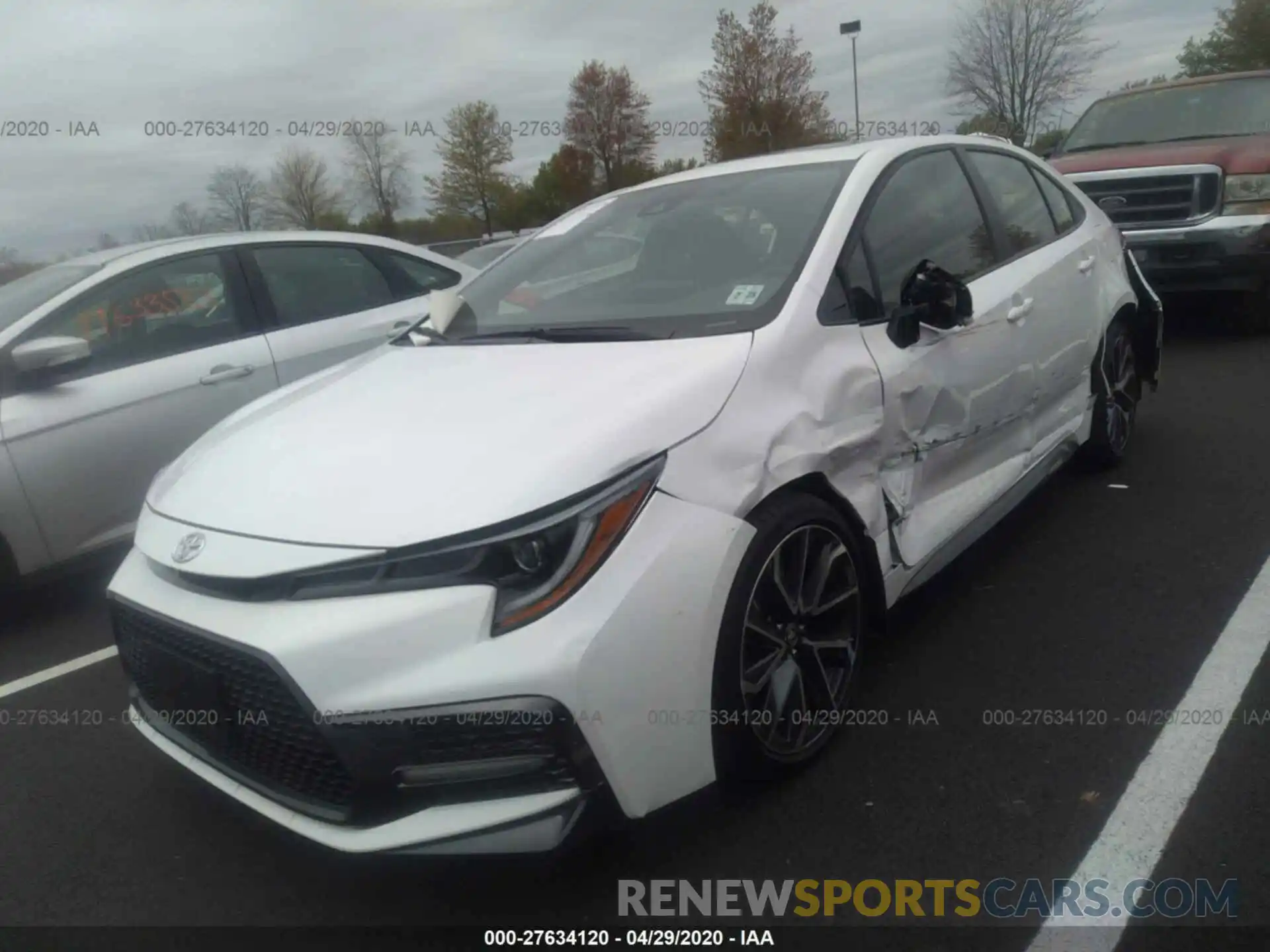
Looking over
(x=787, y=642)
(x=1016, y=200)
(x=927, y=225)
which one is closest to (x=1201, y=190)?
(x=1016, y=200)

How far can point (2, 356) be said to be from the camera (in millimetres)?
4258

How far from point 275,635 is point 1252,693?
2.68 metres

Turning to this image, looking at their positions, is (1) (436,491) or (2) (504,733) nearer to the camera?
(2) (504,733)

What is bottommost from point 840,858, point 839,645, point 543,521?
point 840,858

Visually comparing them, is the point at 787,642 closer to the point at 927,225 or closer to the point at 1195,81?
the point at 927,225

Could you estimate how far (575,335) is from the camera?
10.1 feet

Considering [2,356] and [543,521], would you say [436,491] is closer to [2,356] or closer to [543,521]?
[543,521]

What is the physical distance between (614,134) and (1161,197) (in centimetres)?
2382

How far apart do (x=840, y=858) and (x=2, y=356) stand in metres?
3.82

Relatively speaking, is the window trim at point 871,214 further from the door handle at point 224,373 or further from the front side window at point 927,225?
the door handle at point 224,373

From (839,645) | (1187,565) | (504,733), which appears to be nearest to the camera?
(504,733)

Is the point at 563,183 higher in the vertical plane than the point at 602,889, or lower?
higher

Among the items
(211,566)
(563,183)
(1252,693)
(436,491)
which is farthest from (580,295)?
(563,183)

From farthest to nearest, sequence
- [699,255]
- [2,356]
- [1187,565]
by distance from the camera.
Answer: [2,356] → [1187,565] → [699,255]
